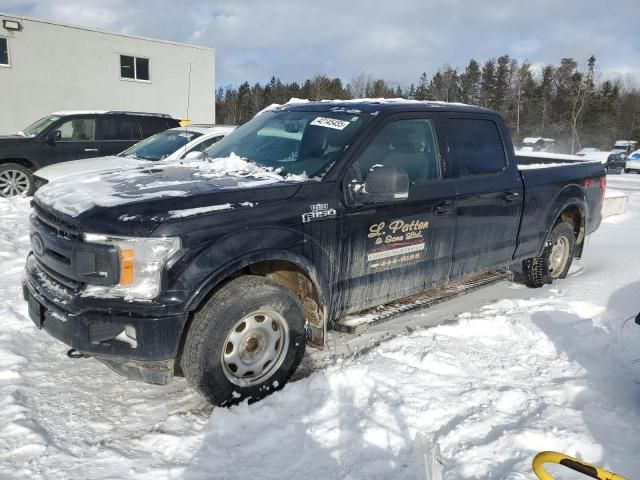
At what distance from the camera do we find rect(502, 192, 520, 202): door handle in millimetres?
4844

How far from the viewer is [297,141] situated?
402cm

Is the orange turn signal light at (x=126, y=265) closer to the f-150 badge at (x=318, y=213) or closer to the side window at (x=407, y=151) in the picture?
the f-150 badge at (x=318, y=213)

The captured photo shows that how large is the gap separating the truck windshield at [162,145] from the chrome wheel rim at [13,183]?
265 centimetres

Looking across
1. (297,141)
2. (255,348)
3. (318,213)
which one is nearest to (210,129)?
(297,141)

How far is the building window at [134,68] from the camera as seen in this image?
69.1ft

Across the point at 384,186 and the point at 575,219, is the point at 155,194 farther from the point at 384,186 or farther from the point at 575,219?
the point at 575,219

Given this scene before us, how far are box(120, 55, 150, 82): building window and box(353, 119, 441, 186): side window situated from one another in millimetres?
19635

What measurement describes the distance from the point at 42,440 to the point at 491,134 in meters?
4.25

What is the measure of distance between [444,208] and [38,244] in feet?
9.49

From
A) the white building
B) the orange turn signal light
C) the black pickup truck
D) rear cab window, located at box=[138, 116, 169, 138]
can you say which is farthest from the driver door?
the orange turn signal light

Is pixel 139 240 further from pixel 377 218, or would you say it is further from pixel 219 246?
pixel 377 218

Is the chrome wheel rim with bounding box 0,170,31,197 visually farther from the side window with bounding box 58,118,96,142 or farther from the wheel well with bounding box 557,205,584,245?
the wheel well with bounding box 557,205,584,245

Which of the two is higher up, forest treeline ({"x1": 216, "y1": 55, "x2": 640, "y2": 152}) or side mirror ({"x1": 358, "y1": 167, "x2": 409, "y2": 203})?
forest treeline ({"x1": 216, "y1": 55, "x2": 640, "y2": 152})

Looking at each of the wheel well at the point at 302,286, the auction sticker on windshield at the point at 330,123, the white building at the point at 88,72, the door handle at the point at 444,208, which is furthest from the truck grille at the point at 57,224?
the white building at the point at 88,72
